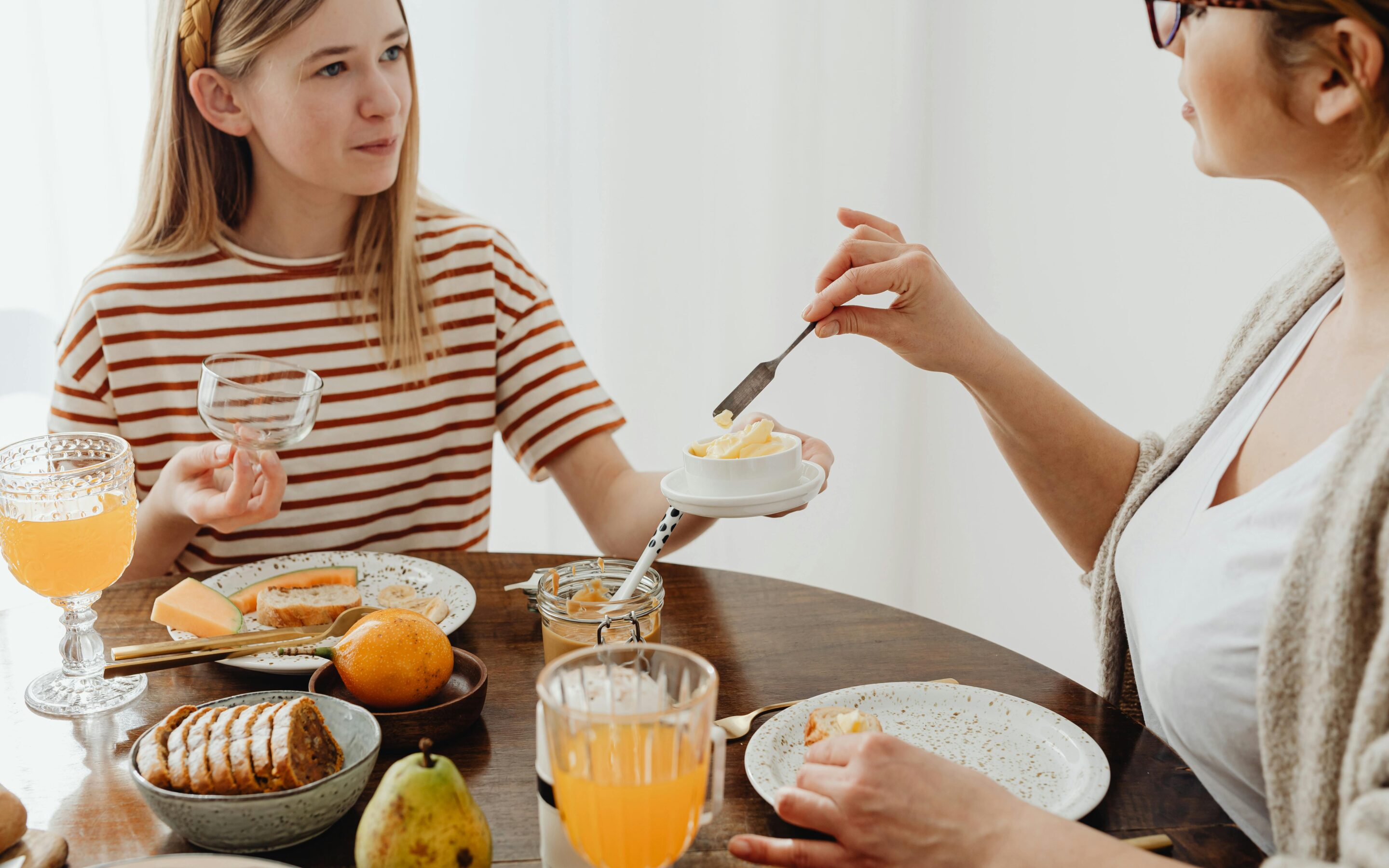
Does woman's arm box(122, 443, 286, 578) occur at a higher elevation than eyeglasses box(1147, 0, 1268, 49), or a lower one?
lower

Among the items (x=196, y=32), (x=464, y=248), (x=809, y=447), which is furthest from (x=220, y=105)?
(x=809, y=447)

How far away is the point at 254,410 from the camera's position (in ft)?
4.62

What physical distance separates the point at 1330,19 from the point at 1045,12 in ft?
6.44

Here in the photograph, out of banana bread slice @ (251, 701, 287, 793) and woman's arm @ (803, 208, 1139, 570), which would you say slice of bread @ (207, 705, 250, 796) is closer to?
banana bread slice @ (251, 701, 287, 793)

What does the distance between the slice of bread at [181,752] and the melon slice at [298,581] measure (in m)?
0.44

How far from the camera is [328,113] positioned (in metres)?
1.81

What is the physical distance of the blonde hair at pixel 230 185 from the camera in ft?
5.88

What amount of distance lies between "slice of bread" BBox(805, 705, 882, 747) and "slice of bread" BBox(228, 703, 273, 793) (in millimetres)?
511

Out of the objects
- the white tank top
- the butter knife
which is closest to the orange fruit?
the butter knife

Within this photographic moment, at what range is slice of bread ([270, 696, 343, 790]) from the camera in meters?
0.93

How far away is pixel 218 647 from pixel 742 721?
589 mm

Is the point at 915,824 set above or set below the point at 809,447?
below

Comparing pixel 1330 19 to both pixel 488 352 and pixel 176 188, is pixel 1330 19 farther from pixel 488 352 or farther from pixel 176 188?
pixel 176 188

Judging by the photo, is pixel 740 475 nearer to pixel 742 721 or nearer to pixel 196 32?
pixel 742 721
